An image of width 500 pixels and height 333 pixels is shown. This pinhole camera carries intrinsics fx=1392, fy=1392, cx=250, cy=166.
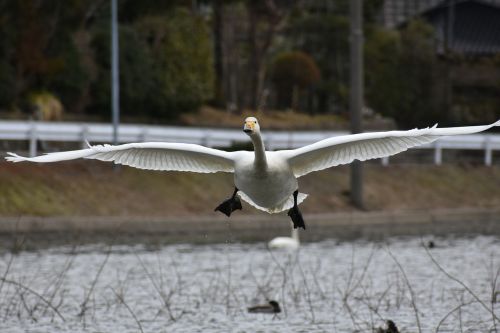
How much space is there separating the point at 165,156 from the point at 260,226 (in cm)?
1640

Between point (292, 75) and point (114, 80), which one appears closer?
point (114, 80)

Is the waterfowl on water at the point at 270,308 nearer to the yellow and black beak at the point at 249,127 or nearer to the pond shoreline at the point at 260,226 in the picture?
the yellow and black beak at the point at 249,127

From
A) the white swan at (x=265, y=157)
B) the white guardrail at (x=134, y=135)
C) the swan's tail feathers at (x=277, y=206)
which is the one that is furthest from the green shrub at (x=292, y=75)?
the white swan at (x=265, y=157)

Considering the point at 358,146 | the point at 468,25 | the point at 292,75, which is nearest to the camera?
the point at 358,146

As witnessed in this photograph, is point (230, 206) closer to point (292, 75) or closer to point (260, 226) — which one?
point (260, 226)

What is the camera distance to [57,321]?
15.9m

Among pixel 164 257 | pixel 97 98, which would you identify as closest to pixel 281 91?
pixel 97 98

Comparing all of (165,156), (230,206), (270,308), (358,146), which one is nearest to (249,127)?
(230,206)

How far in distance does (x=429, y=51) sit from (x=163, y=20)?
527 inches

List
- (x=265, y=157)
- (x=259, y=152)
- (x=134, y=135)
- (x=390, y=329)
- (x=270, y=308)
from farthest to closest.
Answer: (x=134, y=135)
(x=270, y=308)
(x=390, y=329)
(x=265, y=157)
(x=259, y=152)

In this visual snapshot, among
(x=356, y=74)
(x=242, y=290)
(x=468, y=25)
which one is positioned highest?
(x=468, y=25)

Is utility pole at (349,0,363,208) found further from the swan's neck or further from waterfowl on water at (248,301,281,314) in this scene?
the swan's neck

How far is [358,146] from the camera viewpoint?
14023 mm

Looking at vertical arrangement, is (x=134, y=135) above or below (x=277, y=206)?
below
